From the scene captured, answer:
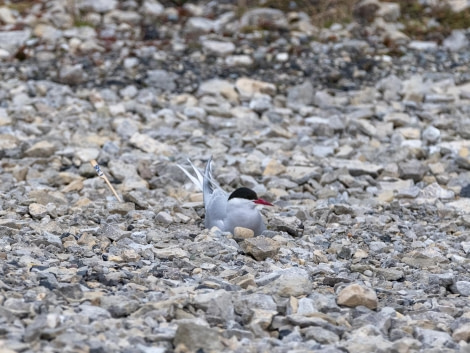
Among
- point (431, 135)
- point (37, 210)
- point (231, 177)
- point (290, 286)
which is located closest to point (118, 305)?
point (290, 286)

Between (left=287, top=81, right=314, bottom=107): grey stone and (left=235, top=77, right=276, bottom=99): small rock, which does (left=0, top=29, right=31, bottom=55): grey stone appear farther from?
(left=287, top=81, right=314, bottom=107): grey stone

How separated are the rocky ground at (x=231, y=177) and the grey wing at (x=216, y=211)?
6.7 inches

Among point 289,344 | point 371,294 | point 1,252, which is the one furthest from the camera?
point 1,252

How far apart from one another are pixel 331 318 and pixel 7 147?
4.43 metres

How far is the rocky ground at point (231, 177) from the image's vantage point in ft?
12.0

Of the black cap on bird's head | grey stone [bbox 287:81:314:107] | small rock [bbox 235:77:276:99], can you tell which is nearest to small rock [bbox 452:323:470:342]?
the black cap on bird's head

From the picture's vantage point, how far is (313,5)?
1128 cm

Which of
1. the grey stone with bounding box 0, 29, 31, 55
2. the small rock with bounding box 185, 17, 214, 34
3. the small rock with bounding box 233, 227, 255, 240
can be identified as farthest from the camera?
the small rock with bounding box 185, 17, 214, 34

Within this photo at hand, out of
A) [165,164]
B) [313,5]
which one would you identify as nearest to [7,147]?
[165,164]

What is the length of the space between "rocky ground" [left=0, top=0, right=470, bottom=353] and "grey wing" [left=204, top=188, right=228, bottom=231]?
0.17 m

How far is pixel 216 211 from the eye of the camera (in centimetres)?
545

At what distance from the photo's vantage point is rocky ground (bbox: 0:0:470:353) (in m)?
3.65

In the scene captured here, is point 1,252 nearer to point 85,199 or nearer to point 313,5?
point 85,199

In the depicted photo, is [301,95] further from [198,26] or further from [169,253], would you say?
[169,253]
